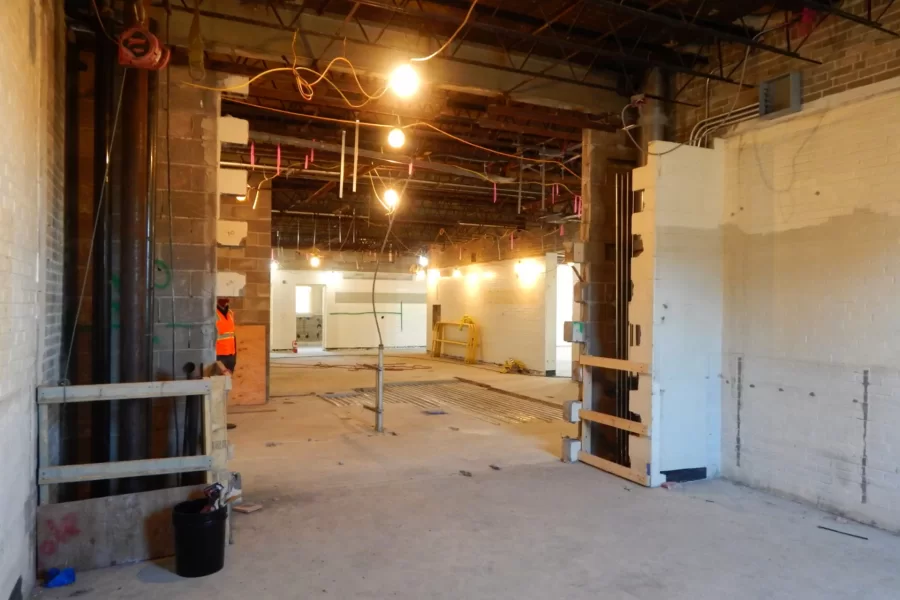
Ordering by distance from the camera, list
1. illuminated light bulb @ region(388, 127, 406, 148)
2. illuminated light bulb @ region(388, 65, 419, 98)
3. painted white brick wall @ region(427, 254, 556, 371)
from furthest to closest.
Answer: painted white brick wall @ region(427, 254, 556, 371), illuminated light bulb @ region(388, 127, 406, 148), illuminated light bulb @ region(388, 65, 419, 98)

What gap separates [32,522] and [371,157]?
17.6 ft

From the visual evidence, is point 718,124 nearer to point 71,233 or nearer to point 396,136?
point 396,136

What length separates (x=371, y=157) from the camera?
745 centimetres

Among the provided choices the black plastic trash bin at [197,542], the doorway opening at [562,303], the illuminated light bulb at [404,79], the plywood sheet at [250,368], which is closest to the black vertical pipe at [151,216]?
the black plastic trash bin at [197,542]

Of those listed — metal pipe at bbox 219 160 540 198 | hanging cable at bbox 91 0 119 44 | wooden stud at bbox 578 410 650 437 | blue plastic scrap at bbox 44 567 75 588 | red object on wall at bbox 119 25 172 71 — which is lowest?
blue plastic scrap at bbox 44 567 75 588

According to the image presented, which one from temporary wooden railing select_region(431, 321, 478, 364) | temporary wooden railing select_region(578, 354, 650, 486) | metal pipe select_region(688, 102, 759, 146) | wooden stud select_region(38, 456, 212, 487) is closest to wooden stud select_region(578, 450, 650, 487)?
temporary wooden railing select_region(578, 354, 650, 486)

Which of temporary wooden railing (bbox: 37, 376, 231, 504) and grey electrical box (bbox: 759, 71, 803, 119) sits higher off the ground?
grey electrical box (bbox: 759, 71, 803, 119)

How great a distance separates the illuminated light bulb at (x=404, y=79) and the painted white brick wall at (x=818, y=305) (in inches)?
112

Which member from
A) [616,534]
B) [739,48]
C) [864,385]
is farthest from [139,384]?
[739,48]

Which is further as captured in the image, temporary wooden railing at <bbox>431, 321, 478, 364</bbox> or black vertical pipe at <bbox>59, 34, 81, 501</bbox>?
temporary wooden railing at <bbox>431, 321, 478, 364</bbox>

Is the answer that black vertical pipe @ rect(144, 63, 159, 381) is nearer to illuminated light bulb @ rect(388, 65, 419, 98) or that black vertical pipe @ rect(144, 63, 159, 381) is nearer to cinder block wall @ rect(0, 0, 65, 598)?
cinder block wall @ rect(0, 0, 65, 598)

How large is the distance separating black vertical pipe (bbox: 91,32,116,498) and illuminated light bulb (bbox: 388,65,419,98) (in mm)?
2049

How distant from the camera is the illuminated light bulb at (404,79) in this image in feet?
15.8

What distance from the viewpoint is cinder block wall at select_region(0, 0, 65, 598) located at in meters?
2.46
